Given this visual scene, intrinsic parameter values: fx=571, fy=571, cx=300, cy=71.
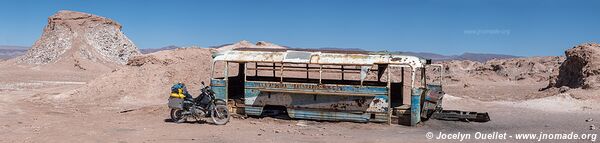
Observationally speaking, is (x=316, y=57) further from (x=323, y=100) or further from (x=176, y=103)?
(x=176, y=103)

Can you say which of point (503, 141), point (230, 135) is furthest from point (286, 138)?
point (503, 141)

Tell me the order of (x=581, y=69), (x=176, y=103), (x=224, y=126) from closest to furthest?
(x=224, y=126) → (x=176, y=103) → (x=581, y=69)

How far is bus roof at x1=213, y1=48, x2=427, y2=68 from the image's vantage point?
13953 millimetres

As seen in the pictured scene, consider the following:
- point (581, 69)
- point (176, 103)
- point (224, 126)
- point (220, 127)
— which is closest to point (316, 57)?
point (224, 126)

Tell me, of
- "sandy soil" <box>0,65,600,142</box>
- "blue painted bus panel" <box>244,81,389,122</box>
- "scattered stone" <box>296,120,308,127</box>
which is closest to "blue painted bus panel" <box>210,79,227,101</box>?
"blue painted bus panel" <box>244,81,389,122</box>

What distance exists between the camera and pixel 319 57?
14508 mm

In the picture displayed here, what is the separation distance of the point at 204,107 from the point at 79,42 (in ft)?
149

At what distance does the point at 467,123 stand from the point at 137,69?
14.5 meters

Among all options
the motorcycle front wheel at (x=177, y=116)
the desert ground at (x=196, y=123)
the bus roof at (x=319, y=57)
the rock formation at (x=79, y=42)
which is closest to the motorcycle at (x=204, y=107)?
the motorcycle front wheel at (x=177, y=116)

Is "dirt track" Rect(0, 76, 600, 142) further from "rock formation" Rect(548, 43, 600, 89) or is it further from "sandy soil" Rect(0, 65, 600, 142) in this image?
"rock formation" Rect(548, 43, 600, 89)

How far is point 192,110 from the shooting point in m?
13.9

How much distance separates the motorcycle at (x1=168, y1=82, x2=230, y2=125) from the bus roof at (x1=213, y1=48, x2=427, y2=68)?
3.93 ft

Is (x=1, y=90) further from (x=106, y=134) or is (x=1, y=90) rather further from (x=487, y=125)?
(x=487, y=125)

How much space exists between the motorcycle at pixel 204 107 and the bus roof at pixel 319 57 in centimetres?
120
